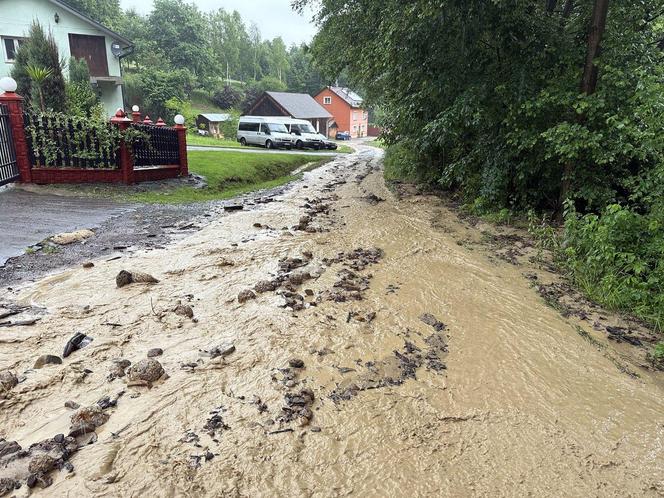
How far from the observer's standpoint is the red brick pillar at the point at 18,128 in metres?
9.45

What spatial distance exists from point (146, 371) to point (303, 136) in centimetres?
2911

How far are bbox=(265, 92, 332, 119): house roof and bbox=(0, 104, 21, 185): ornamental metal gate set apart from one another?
3638cm

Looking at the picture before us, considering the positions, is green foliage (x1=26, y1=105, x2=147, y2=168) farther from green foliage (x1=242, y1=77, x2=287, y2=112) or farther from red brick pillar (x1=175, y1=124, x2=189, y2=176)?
green foliage (x1=242, y1=77, x2=287, y2=112)

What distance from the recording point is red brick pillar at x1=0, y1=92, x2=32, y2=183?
31.0 ft

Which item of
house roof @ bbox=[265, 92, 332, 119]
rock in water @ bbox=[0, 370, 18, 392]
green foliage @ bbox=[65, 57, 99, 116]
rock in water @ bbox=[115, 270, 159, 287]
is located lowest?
rock in water @ bbox=[0, 370, 18, 392]

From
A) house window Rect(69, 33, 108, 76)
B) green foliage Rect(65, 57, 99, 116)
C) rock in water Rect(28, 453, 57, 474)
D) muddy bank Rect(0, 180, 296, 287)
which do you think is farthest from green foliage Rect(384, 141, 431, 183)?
house window Rect(69, 33, 108, 76)

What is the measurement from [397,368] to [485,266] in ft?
11.5

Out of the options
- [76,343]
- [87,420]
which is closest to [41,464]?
[87,420]

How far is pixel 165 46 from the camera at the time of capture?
175 feet

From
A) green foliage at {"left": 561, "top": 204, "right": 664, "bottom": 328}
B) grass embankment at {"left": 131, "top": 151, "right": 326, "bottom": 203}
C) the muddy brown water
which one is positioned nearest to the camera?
the muddy brown water

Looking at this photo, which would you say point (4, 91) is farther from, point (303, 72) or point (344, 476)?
point (303, 72)

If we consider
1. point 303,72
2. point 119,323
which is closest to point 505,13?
point 119,323

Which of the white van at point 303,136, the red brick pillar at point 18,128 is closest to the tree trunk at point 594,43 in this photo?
the red brick pillar at point 18,128

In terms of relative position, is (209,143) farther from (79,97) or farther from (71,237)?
(71,237)
